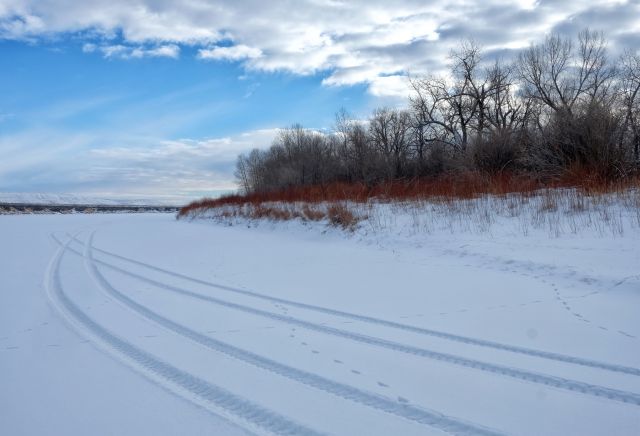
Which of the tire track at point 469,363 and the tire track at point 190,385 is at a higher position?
the tire track at point 190,385

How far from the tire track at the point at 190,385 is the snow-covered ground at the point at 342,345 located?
14mm

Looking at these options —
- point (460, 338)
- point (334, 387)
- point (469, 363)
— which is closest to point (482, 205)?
point (460, 338)

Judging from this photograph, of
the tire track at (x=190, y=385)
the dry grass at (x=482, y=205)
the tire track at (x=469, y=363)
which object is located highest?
the dry grass at (x=482, y=205)

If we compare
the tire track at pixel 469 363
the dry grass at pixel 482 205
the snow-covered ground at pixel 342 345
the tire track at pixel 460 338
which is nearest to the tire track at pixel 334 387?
the snow-covered ground at pixel 342 345

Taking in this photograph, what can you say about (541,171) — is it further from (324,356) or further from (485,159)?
(324,356)

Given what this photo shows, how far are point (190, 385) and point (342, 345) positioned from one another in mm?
1325

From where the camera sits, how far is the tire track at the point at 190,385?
2516 mm

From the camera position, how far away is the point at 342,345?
3.74 m

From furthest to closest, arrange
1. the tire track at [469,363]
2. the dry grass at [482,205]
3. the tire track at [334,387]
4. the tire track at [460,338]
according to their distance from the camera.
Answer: the dry grass at [482,205] < the tire track at [460,338] < the tire track at [469,363] < the tire track at [334,387]

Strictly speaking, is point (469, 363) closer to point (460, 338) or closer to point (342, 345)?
point (460, 338)

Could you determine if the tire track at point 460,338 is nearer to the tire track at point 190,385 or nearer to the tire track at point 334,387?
the tire track at point 334,387

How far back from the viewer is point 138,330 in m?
4.19

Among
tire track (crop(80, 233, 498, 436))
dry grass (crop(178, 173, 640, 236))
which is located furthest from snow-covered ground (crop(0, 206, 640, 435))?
dry grass (crop(178, 173, 640, 236))

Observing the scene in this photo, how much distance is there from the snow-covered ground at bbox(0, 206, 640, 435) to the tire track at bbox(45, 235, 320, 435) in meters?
0.01
